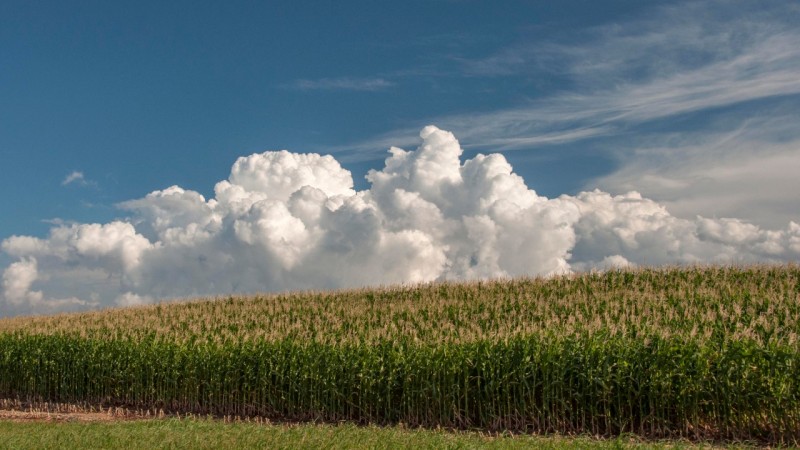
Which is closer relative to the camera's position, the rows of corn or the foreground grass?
the foreground grass

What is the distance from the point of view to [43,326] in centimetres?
3781

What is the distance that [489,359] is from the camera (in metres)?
20.4

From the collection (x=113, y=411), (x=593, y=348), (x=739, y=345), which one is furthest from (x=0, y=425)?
(x=739, y=345)

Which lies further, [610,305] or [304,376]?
[610,305]

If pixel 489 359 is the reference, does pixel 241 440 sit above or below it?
below

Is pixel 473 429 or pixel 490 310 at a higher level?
pixel 490 310

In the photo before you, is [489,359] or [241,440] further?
[489,359]

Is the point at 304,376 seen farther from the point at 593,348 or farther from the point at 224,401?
the point at 593,348

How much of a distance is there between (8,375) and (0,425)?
41.3ft

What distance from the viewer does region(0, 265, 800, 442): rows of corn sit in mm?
18219

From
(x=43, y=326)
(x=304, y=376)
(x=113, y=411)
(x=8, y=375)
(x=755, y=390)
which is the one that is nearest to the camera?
(x=755, y=390)

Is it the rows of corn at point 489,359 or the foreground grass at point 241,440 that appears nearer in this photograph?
the foreground grass at point 241,440

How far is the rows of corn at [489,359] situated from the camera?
18.2 metres

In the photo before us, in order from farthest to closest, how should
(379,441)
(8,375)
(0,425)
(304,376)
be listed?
(8,375) < (304,376) < (0,425) < (379,441)
